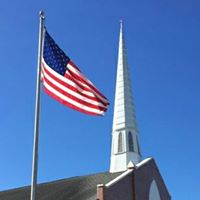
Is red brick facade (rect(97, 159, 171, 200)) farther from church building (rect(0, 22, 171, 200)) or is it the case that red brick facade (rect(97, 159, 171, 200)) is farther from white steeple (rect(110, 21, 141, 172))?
white steeple (rect(110, 21, 141, 172))

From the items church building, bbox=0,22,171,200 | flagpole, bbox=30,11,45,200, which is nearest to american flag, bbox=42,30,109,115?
flagpole, bbox=30,11,45,200

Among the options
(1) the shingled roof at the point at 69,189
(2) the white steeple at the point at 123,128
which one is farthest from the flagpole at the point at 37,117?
(2) the white steeple at the point at 123,128

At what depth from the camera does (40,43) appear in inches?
683

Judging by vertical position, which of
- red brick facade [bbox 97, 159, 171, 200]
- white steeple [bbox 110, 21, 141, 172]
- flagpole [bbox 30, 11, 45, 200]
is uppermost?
white steeple [bbox 110, 21, 141, 172]

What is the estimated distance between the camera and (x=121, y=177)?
2991 cm

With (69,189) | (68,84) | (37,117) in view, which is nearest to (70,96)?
(68,84)

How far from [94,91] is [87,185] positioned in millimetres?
15610

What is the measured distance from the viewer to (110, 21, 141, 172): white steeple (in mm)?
34688

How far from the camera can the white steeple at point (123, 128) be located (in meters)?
34.7

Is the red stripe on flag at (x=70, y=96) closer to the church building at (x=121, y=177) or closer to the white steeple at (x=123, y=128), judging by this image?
the church building at (x=121, y=177)

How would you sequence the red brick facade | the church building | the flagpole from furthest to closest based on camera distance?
the church building → the red brick facade → the flagpole

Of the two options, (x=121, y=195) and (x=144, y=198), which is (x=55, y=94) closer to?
(x=121, y=195)

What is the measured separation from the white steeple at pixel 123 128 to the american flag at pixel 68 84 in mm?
16902

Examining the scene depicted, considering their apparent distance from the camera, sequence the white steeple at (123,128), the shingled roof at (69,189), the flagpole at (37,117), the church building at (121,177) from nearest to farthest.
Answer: the flagpole at (37,117) < the church building at (121,177) < the shingled roof at (69,189) < the white steeple at (123,128)
